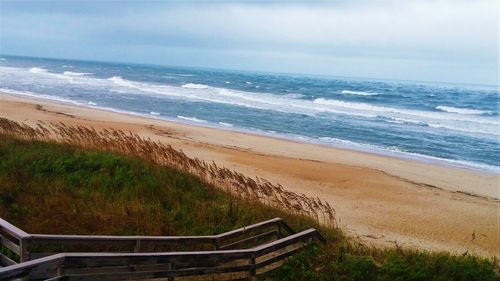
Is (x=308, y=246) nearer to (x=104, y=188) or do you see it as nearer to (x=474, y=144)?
(x=104, y=188)

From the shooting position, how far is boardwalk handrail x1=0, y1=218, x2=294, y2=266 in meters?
4.75

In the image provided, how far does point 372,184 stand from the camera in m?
15.8

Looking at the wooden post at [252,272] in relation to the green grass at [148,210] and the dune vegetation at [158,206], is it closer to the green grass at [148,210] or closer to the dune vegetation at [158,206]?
the dune vegetation at [158,206]

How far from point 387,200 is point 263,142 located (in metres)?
9.60

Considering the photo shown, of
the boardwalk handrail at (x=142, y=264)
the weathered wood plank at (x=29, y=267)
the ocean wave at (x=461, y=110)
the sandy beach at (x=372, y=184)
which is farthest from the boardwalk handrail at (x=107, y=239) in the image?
the ocean wave at (x=461, y=110)

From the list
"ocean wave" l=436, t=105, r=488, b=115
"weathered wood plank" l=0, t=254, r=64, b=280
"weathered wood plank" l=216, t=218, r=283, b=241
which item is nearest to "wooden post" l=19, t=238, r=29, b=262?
"weathered wood plank" l=0, t=254, r=64, b=280

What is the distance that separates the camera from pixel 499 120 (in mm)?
43406

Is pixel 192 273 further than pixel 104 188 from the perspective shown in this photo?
No

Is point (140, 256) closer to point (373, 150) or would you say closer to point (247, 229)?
point (247, 229)

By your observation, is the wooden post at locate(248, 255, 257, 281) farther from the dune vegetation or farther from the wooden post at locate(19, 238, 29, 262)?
the wooden post at locate(19, 238, 29, 262)

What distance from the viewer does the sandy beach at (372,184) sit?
36.7 ft

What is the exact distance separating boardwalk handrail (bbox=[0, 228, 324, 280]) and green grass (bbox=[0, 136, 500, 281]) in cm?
35

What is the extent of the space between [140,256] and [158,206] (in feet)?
11.0

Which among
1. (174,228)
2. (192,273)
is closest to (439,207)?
(174,228)
